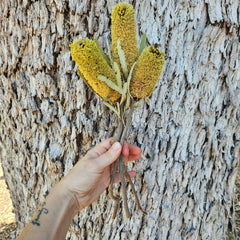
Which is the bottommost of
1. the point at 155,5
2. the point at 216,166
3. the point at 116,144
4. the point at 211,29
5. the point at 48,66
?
the point at 216,166

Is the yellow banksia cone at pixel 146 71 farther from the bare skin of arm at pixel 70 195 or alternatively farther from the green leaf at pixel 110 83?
the bare skin of arm at pixel 70 195

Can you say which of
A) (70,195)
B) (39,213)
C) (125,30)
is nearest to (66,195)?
(70,195)

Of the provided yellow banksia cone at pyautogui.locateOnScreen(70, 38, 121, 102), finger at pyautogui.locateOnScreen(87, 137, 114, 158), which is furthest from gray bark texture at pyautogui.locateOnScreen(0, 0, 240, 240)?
yellow banksia cone at pyautogui.locateOnScreen(70, 38, 121, 102)

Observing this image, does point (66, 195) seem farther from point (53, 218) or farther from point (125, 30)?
point (125, 30)

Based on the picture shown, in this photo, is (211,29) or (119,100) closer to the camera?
(119,100)

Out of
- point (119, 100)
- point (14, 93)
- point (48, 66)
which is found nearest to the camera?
point (119, 100)

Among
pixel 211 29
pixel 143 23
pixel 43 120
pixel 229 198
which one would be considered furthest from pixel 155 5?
pixel 229 198

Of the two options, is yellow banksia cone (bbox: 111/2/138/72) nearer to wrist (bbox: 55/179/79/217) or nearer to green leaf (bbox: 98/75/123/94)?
green leaf (bbox: 98/75/123/94)

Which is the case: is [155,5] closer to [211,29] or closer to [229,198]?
[211,29]
